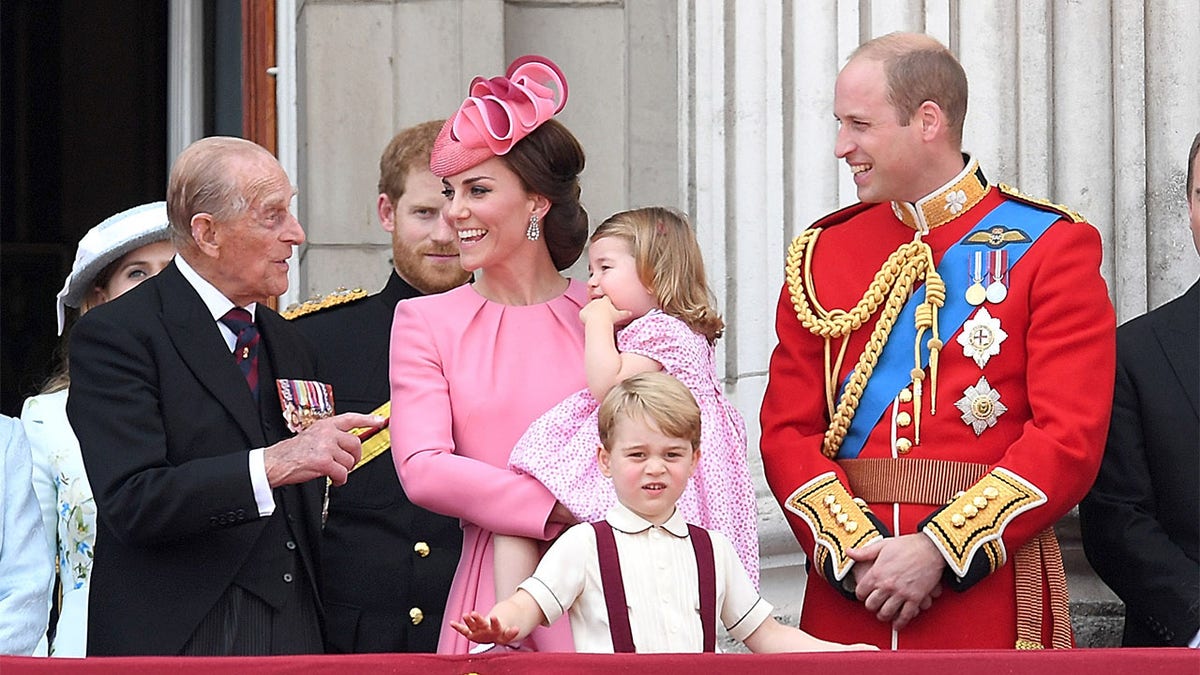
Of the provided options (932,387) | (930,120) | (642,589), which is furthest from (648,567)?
(930,120)

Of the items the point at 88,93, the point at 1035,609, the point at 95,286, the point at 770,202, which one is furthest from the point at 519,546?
the point at 88,93

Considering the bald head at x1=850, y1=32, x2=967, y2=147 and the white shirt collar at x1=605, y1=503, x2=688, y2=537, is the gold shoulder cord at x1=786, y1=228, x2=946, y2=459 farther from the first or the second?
the white shirt collar at x1=605, y1=503, x2=688, y2=537

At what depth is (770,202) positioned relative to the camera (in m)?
5.42

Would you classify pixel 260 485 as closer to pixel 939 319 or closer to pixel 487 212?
pixel 487 212

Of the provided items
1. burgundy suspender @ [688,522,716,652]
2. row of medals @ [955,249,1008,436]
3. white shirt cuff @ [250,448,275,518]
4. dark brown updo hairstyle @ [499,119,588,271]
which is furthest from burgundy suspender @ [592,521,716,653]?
dark brown updo hairstyle @ [499,119,588,271]

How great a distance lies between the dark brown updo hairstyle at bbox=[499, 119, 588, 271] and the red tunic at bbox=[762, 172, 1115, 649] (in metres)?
0.48

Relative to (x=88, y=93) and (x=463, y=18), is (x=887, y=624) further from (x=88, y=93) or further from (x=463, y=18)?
(x=88, y=93)

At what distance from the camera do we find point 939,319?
13.6 feet

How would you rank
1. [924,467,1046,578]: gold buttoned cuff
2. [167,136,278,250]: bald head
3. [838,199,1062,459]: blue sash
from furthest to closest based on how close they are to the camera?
[838,199,1062,459]: blue sash < [167,136,278,250]: bald head < [924,467,1046,578]: gold buttoned cuff

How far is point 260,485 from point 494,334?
55cm

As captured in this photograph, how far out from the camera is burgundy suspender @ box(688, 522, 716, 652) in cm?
358

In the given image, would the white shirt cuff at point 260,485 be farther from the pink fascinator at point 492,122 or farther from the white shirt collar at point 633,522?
the pink fascinator at point 492,122

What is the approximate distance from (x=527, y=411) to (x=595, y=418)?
0.14 m

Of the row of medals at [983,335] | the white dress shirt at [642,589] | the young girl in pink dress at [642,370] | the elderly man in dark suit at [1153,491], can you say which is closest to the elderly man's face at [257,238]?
the young girl in pink dress at [642,370]
